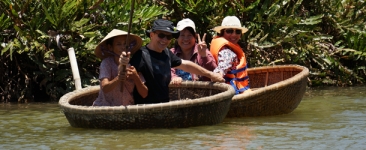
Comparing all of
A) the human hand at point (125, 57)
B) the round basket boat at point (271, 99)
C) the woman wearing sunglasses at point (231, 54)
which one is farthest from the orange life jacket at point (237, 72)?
the human hand at point (125, 57)

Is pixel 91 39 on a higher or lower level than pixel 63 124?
higher

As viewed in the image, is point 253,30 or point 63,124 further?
point 253,30

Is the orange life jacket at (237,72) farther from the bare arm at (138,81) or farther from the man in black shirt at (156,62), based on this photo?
the bare arm at (138,81)

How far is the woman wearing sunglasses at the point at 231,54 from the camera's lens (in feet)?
35.7

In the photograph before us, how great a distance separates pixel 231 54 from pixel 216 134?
1865mm

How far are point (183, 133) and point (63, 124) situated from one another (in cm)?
185

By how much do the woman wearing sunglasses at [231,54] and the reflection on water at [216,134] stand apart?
0.61m

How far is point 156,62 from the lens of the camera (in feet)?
31.6

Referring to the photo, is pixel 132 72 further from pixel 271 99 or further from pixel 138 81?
pixel 271 99

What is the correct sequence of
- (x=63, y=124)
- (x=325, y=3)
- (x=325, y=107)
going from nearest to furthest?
(x=63, y=124) → (x=325, y=107) → (x=325, y=3)

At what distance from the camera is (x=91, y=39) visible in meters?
12.6

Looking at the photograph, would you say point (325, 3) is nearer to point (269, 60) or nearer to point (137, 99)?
point (269, 60)

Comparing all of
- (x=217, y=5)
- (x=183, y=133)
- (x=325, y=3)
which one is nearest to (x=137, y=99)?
(x=183, y=133)

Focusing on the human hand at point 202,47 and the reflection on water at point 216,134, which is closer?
the reflection on water at point 216,134
